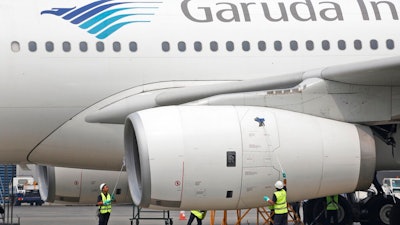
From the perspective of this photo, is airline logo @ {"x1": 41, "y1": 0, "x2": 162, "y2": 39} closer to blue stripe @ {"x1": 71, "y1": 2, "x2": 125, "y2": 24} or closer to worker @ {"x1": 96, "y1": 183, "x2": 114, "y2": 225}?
blue stripe @ {"x1": 71, "y1": 2, "x2": 125, "y2": 24}

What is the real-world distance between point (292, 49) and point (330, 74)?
1.67 metres

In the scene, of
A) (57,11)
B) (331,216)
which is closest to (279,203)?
(57,11)

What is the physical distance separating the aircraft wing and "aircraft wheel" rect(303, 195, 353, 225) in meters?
5.58

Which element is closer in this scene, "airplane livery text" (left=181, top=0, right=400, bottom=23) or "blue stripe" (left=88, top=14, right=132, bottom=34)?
"blue stripe" (left=88, top=14, right=132, bottom=34)

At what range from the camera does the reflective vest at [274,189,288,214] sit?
47.9 feet

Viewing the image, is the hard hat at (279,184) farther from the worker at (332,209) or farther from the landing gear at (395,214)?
the worker at (332,209)

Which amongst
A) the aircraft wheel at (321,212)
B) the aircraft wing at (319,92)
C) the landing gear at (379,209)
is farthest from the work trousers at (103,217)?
the landing gear at (379,209)

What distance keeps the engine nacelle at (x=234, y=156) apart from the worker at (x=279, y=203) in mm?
97

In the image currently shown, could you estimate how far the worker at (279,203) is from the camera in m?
14.5

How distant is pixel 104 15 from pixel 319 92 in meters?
3.75

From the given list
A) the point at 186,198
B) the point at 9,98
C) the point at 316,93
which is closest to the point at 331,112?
the point at 316,93

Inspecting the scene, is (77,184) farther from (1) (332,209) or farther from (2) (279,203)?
(2) (279,203)

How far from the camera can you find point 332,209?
2052 cm

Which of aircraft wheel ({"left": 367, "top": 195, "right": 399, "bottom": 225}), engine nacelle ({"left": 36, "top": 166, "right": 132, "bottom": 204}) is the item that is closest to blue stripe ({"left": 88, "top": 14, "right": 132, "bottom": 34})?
engine nacelle ({"left": 36, "top": 166, "right": 132, "bottom": 204})
